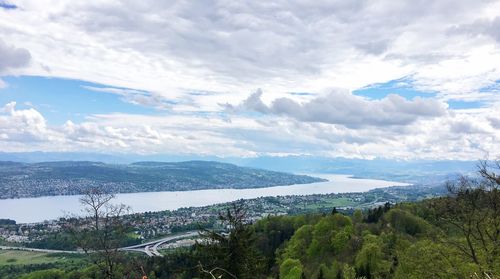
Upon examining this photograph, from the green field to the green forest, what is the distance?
1006cm

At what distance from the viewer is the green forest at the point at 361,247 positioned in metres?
20.8

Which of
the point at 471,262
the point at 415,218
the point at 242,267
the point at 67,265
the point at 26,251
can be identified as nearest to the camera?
the point at 242,267

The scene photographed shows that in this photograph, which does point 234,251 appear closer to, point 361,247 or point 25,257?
point 361,247

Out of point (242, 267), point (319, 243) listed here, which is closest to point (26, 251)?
point (319, 243)

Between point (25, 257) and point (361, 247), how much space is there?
10449cm

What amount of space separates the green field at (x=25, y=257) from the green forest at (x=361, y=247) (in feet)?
33.0

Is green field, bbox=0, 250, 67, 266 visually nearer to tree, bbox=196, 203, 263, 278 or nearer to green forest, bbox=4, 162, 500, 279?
green forest, bbox=4, 162, 500, 279

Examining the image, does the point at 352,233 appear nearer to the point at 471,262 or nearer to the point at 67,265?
the point at 471,262

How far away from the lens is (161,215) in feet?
636

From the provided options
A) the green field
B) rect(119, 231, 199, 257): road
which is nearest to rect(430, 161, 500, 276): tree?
rect(119, 231, 199, 257): road

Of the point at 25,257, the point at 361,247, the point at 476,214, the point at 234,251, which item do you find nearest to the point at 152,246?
the point at 25,257

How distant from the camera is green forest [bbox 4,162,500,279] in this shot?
68.4 feet

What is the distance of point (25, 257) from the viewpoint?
11888 cm

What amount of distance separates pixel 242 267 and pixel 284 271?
33.8 meters
